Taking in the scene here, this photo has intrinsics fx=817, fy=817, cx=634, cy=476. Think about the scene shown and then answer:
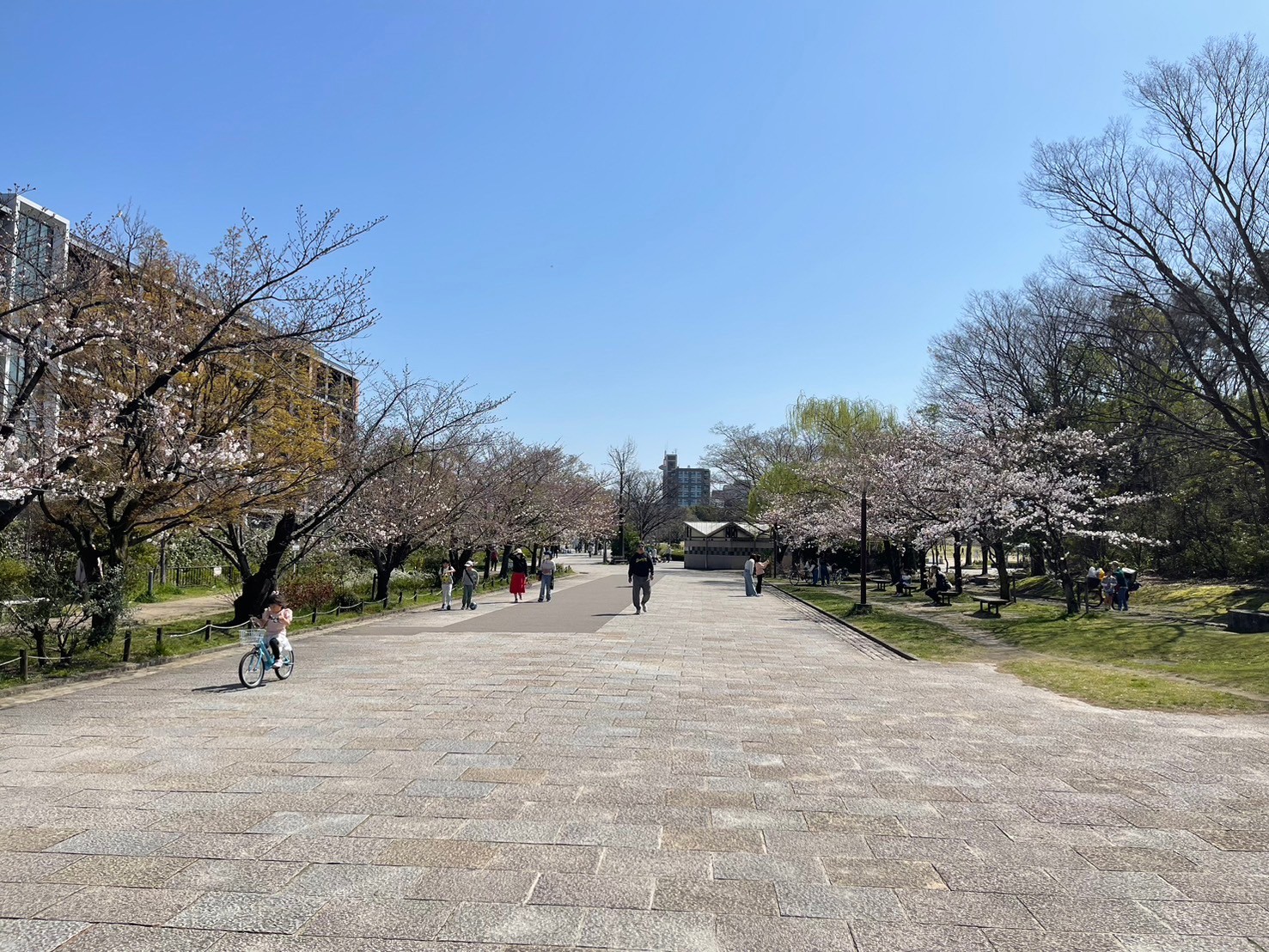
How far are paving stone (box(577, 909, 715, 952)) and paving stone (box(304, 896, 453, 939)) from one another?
70 cm

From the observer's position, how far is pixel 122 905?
389 centimetres

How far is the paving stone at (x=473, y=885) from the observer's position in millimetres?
4008

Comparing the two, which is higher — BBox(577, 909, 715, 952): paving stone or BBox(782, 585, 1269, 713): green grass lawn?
BBox(577, 909, 715, 952): paving stone

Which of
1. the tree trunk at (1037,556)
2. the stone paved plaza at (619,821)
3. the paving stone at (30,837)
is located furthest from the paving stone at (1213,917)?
the tree trunk at (1037,556)

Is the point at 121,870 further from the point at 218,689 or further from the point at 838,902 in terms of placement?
the point at 218,689

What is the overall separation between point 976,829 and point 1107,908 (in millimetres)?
1163

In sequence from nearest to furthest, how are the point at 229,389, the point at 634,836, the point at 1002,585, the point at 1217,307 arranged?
the point at 634,836 < the point at 229,389 < the point at 1217,307 < the point at 1002,585

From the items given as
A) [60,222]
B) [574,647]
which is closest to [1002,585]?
[574,647]

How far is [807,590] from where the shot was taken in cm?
3547

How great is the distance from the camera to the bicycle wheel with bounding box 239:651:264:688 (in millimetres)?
10180

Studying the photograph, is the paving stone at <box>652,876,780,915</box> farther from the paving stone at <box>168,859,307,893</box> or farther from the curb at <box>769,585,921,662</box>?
the curb at <box>769,585,921,662</box>

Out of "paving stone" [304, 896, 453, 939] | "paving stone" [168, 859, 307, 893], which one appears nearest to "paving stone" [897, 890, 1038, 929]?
"paving stone" [304, 896, 453, 939]

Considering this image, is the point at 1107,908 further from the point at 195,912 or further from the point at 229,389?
the point at 229,389

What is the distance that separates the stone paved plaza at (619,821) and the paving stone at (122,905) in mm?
17
